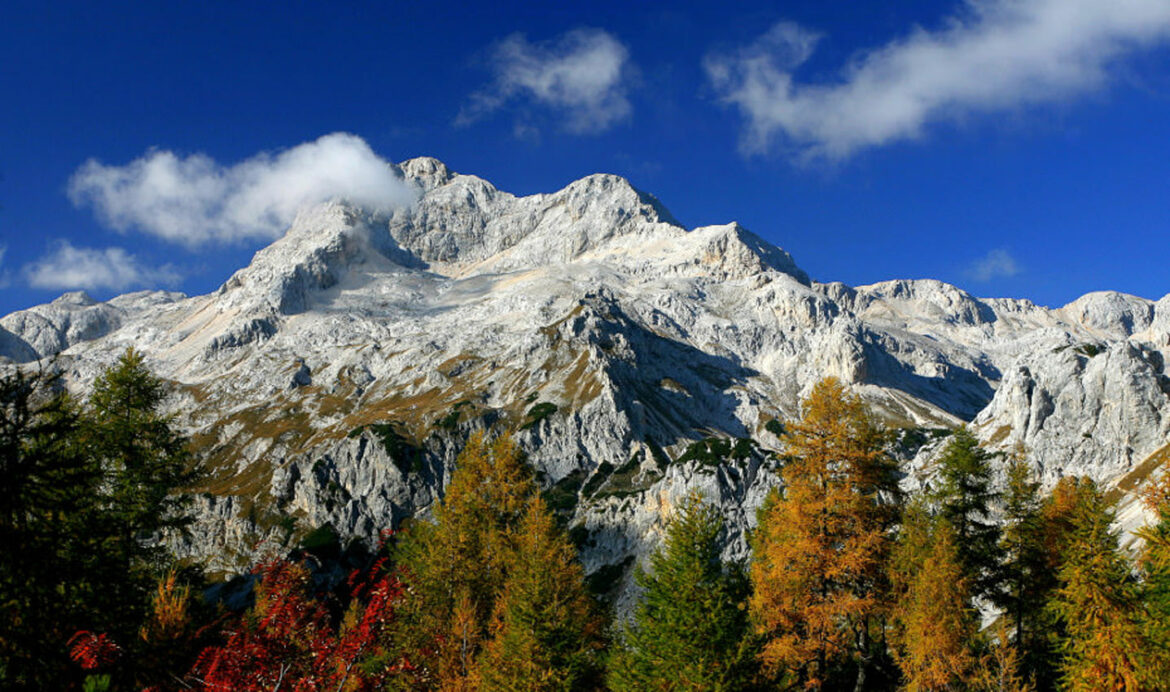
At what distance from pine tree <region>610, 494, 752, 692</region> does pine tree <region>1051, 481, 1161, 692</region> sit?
1226 centimetres

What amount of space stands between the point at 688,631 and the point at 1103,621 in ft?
50.4

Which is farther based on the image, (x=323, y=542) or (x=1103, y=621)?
(x=323, y=542)

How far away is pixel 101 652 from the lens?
37.7 feet

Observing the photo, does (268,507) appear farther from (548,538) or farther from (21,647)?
(21,647)

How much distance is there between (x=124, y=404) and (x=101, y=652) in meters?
20.4

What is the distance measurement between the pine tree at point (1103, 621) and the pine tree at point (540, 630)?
18.4 metres

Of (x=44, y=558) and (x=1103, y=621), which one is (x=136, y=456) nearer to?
(x=44, y=558)

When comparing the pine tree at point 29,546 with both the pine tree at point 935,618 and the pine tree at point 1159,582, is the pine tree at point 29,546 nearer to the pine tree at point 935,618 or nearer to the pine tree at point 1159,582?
the pine tree at point 935,618

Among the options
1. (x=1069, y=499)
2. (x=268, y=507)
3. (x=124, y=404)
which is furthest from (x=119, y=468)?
(x=268, y=507)

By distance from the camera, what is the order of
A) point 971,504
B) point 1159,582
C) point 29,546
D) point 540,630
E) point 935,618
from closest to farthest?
point 29,546, point 1159,582, point 540,630, point 935,618, point 971,504

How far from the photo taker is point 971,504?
35.6 metres

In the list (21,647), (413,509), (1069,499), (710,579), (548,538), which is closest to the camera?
(21,647)

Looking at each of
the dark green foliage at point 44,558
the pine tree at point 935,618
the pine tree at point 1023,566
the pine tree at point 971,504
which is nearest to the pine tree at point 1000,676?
the pine tree at point 935,618

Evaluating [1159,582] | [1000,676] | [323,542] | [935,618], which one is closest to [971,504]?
[935,618]
